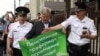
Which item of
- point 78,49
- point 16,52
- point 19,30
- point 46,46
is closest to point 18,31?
point 19,30

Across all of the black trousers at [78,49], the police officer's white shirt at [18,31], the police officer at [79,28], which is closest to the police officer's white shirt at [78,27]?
the police officer at [79,28]

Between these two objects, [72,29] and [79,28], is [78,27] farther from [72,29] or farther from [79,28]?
[72,29]

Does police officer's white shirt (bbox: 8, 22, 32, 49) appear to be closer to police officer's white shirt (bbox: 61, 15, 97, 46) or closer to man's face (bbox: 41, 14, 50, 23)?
police officer's white shirt (bbox: 61, 15, 97, 46)

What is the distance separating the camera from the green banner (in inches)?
315

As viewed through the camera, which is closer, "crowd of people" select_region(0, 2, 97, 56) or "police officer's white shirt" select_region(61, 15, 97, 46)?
"crowd of people" select_region(0, 2, 97, 56)

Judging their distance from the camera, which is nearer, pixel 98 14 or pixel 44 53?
pixel 44 53

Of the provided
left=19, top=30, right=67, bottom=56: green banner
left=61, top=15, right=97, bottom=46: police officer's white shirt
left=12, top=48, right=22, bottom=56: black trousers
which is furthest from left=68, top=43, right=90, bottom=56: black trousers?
left=19, top=30, right=67, bottom=56: green banner

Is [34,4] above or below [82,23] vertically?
below

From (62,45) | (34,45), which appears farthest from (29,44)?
(62,45)

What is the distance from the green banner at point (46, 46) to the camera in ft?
26.2

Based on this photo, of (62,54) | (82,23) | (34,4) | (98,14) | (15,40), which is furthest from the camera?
(34,4)

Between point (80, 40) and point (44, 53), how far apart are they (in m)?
1.95

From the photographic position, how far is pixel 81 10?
386 inches

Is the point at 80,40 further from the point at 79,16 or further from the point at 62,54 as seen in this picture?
the point at 62,54
